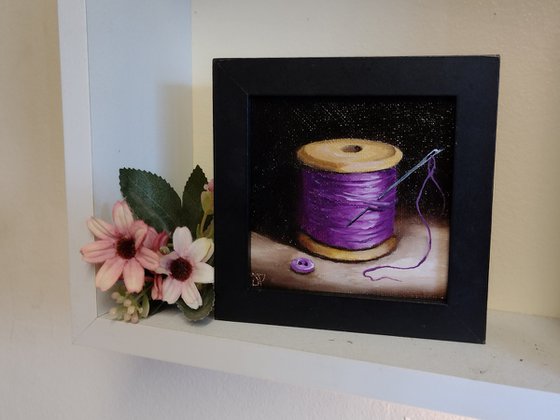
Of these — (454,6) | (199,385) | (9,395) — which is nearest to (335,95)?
(454,6)

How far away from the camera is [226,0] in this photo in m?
0.65

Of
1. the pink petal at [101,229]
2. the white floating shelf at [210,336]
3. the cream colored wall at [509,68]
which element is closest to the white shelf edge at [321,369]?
the white floating shelf at [210,336]

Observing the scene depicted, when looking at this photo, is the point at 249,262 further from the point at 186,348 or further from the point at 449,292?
the point at 449,292

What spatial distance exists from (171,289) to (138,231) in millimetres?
73

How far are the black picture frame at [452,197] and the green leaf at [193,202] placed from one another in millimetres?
72

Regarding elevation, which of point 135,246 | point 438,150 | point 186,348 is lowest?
point 186,348

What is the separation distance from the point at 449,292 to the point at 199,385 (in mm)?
450

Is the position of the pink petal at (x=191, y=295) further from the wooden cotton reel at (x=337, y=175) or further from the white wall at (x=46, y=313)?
the white wall at (x=46, y=313)

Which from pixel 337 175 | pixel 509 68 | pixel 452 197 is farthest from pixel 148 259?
pixel 509 68

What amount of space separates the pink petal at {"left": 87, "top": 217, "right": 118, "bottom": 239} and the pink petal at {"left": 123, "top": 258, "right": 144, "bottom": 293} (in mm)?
36

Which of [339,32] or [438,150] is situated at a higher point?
[339,32]

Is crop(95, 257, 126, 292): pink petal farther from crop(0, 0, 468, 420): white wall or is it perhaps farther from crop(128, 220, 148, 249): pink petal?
crop(0, 0, 468, 420): white wall

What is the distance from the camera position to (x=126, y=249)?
50 centimetres

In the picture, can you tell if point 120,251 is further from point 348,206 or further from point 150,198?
point 348,206
